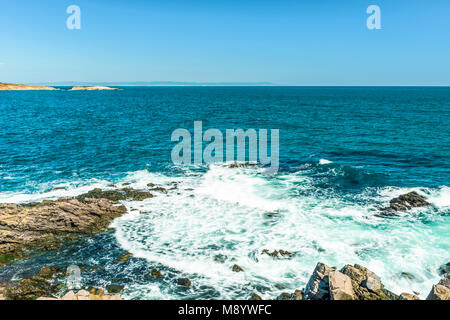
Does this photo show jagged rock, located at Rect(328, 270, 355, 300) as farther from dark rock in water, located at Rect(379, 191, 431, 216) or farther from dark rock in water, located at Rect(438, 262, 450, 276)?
dark rock in water, located at Rect(379, 191, 431, 216)

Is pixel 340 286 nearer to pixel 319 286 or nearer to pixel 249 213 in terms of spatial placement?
pixel 319 286

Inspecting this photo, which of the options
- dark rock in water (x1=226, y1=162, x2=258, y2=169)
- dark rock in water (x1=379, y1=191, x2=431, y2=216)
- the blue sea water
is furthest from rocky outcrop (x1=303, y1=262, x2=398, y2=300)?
dark rock in water (x1=226, y1=162, x2=258, y2=169)

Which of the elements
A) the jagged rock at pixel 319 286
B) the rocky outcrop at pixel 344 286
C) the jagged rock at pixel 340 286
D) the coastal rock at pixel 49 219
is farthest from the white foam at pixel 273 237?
the jagged rock at pixel 340 286

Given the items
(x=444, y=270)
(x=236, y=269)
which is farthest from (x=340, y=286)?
(x=444, y=270)

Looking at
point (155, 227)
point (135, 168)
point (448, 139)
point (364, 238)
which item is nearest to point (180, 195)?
point (155, 227)
